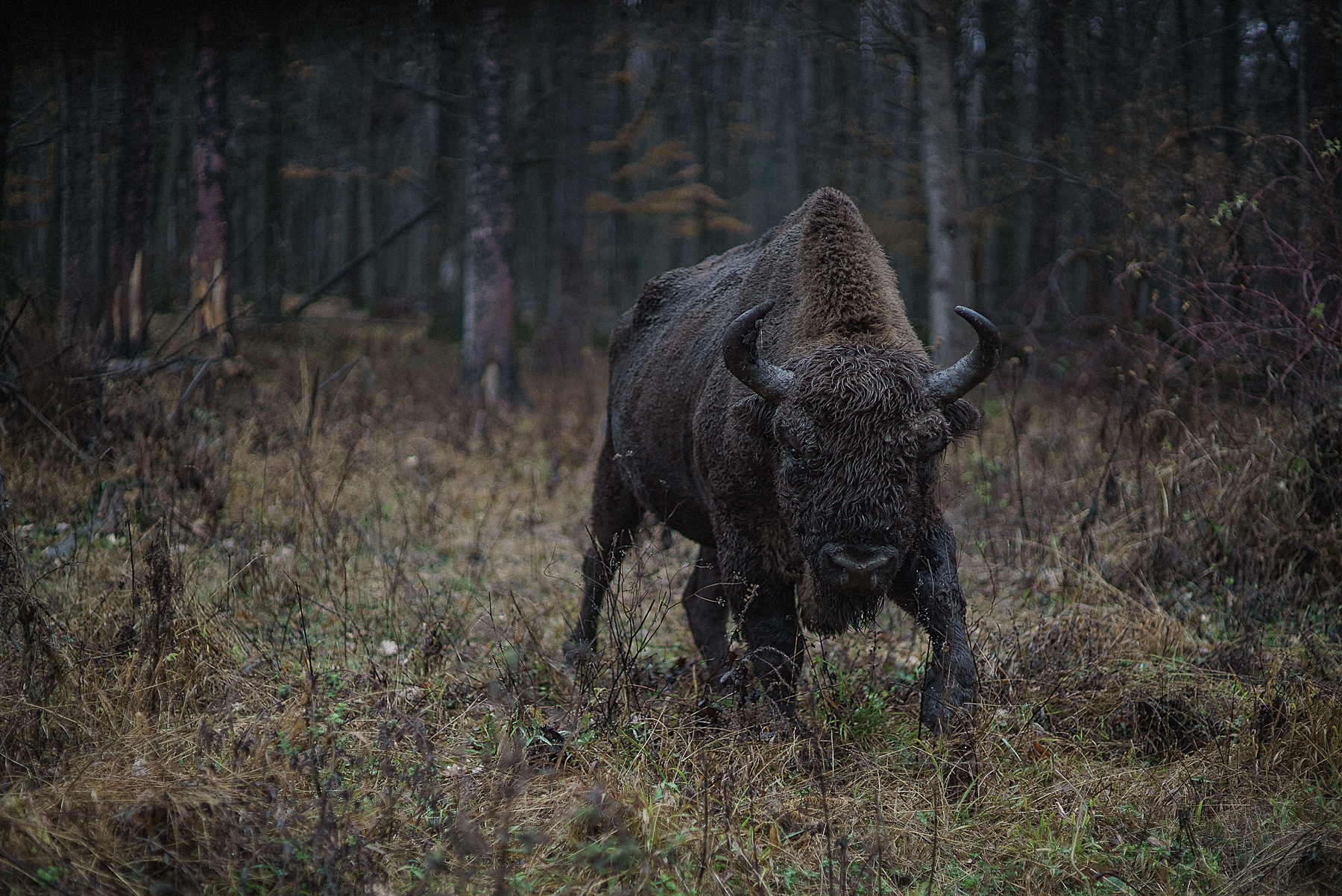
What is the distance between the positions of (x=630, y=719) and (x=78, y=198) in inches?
357

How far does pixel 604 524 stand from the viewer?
5.34m

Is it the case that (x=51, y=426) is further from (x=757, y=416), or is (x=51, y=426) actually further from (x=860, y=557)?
(x=860, y=557)

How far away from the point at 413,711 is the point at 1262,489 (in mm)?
4954

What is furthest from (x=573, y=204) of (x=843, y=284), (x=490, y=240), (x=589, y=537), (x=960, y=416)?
(x=960, y=416)

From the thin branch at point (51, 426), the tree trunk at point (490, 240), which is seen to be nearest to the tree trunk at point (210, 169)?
the tree trunk at point (490, 240)

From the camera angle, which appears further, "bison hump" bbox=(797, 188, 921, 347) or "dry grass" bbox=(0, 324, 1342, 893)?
"bison hump" bbox=(797, 188, 921, 347)

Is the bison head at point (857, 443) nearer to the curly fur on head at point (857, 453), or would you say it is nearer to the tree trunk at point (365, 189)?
the curly fur on head at point (857, 453)

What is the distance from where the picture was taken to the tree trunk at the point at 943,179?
9.55 meters

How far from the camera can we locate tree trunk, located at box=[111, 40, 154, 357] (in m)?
8.70

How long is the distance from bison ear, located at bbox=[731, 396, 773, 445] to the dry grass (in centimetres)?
68

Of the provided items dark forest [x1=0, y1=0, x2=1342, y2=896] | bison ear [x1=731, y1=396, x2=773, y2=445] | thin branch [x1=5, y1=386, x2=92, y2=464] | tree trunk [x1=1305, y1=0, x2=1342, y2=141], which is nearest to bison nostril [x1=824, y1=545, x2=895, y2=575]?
bison ear [x1=731, y1=396, x2=773, y2=445]

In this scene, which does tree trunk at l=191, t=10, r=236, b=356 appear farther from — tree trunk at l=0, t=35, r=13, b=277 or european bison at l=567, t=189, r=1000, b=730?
european bison at l=567, t=189, r=1000, b=730

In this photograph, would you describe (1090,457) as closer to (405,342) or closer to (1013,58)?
(1013,58)

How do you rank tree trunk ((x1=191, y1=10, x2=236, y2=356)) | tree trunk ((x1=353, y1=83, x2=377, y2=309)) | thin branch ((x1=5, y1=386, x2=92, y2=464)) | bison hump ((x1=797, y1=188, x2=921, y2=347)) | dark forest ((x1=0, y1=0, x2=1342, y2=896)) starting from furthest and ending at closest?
tree trunk ((x1=353, y1=83, x2=377, y2=309))
tree trunk ((x1=191, y1=10, x2=236, y2=356))
thin branch ((x1=5, y1=386, x2=92, y2=464))
bison hump ((x1=797, y1=188, x2=921, y2=347))
dark forest ((x1=0, y1=0, x2=1342, y2=896))
